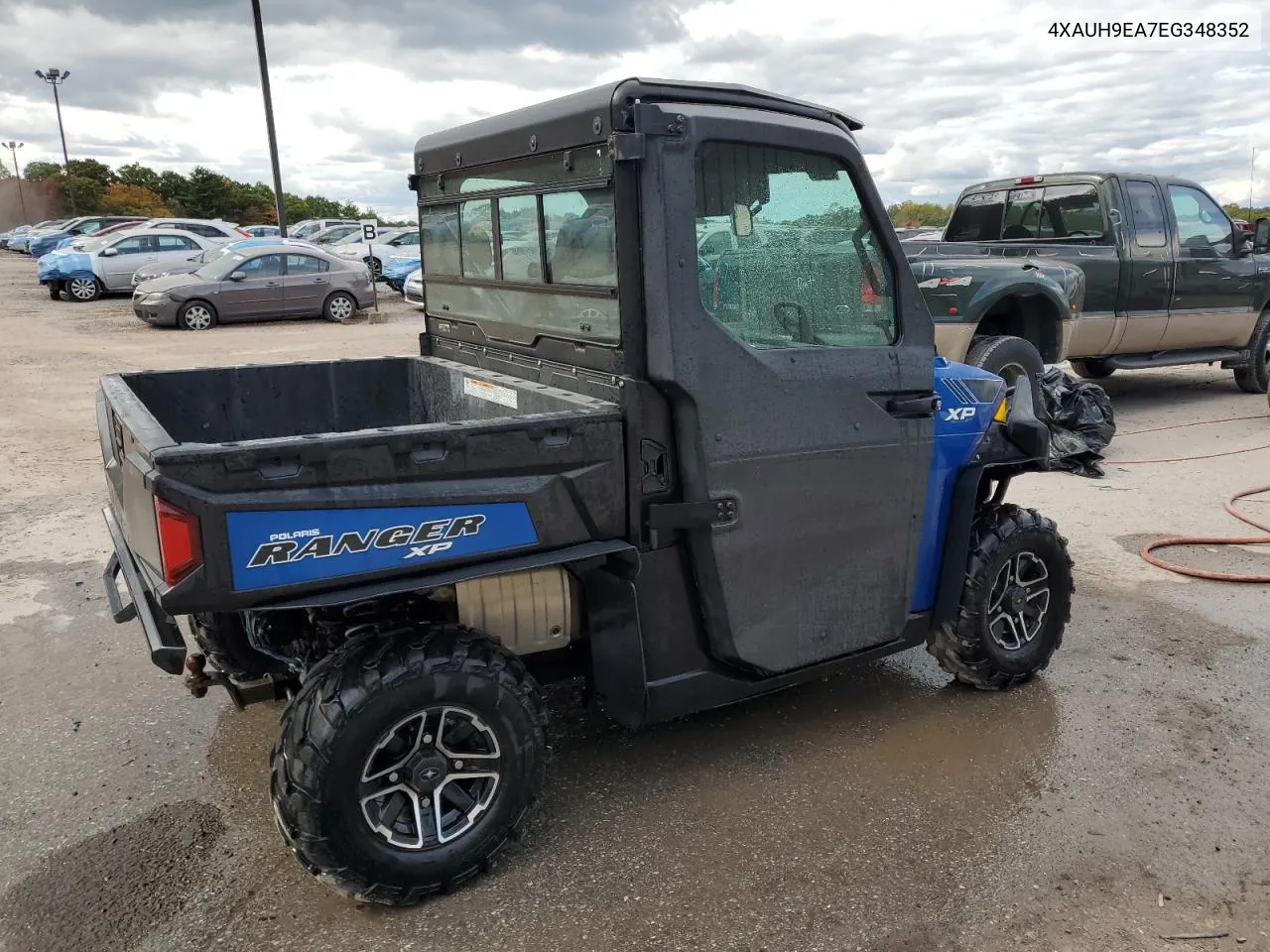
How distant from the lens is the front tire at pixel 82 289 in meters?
21.4

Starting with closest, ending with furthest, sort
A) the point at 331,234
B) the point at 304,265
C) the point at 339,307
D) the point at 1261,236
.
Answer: the point at 1261,236 < the point at 304,265 < the point at 339,307 < the point at 331,234

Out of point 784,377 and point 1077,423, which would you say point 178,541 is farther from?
point 1077,423

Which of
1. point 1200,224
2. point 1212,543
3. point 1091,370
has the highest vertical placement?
point 1200,224

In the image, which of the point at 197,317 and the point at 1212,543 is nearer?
the point at 1212,543

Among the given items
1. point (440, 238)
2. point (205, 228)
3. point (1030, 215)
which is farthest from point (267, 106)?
point (440, 238)

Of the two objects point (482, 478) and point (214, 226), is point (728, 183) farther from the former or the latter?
point (214, 226)

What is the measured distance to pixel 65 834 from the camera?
10.5ft

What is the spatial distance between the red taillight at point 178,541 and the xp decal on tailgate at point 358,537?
0.26ft

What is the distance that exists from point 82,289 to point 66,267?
532 millimetres

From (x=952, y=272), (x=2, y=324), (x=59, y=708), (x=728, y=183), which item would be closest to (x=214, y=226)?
(x=2, y=324)

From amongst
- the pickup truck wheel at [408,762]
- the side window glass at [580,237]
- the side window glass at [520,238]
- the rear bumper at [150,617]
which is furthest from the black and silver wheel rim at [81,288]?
the pickup truck wheel at [408,762]

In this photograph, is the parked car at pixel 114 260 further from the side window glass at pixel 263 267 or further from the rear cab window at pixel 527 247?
the rear cab window at pixel 527 247

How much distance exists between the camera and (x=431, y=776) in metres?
2.89

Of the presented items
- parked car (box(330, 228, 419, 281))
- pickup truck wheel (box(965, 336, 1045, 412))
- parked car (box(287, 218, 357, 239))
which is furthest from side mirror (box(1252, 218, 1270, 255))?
parked car (box(287, 218, 357, 239))
